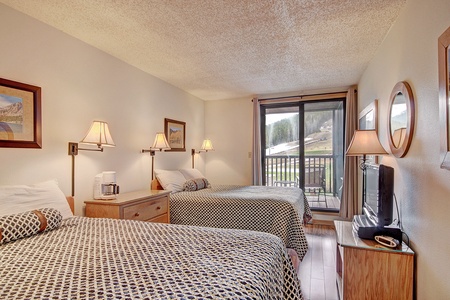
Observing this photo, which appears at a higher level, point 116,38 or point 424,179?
point 116,38

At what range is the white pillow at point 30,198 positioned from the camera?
1593 mm

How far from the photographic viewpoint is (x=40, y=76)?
211 cm

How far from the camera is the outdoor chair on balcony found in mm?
4691

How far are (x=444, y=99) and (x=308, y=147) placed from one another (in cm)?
340

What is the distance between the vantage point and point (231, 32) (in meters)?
2.31

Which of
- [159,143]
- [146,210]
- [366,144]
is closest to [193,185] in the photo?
[159,143]

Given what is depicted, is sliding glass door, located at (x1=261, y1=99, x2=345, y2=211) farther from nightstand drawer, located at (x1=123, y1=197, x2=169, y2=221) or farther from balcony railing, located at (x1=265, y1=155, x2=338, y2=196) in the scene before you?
nightstand drawer, located at (x1=123, y1=197, x2=169, y2=221)

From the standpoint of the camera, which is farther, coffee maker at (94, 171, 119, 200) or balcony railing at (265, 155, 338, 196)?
balcony railing at (265, 155, 338, 196)

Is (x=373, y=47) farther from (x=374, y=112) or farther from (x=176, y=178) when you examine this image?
(x=176, y=178)

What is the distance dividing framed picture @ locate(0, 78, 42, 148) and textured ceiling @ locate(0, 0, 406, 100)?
0.65 meters

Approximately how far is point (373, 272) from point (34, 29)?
3.30 metres

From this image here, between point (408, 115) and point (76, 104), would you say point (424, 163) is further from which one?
point (76, 104)

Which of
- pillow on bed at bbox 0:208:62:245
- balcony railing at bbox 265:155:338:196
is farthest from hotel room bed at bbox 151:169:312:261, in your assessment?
balcony railing at bbox 265:155:338:196

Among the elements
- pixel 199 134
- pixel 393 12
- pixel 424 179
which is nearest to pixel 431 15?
pixel 393 12
